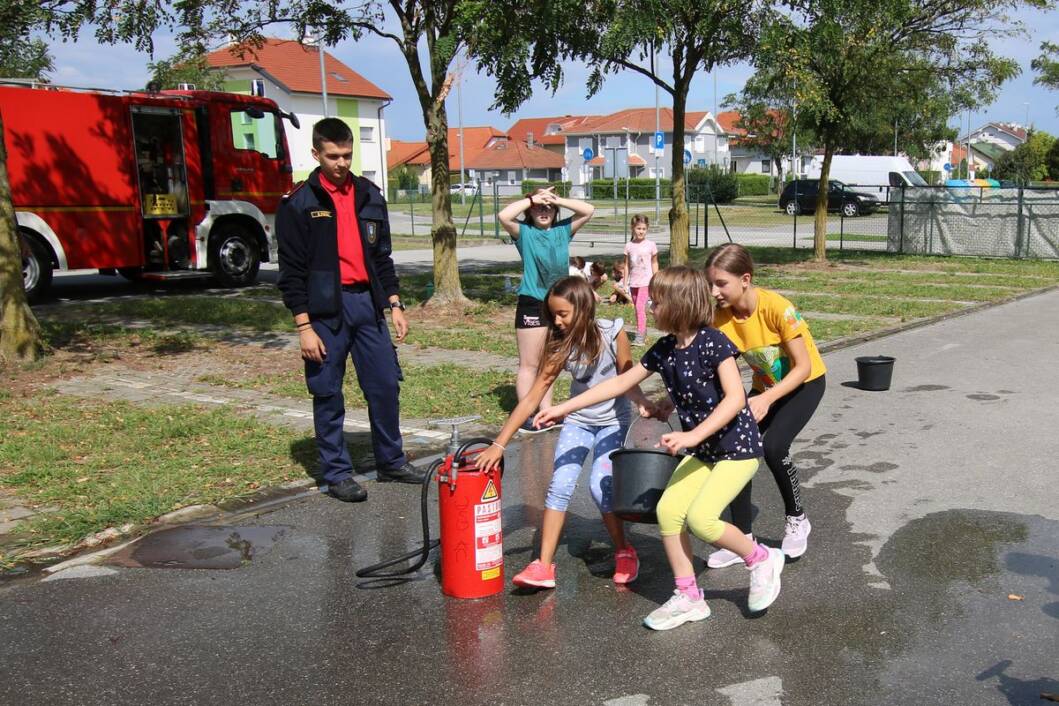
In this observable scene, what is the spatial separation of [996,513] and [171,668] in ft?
14.0

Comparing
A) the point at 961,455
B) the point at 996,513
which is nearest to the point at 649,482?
the point at 996,513

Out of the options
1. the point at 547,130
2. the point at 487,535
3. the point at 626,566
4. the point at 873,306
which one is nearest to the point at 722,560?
the point at 626,566

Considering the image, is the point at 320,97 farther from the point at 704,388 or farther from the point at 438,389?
the point at 704,388

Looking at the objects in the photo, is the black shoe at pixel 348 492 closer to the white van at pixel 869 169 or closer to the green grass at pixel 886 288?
the green grass at pixel 886 288

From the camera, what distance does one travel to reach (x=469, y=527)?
14.0 ft

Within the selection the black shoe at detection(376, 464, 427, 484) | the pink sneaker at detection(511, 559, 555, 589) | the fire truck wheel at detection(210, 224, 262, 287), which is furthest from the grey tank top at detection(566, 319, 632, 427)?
the fire truck wheel at detection(210, 224, 262, 287)

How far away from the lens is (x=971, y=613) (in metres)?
4.14

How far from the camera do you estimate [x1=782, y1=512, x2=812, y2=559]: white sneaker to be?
4797mm

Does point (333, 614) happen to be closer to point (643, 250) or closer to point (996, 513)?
point (996, 513)

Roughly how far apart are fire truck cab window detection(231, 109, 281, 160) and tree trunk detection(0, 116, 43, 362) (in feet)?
25.7

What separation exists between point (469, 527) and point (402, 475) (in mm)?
1972

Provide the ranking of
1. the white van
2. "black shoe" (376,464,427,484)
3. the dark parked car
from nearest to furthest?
1. "black shoe" (376,464,427,484)
2. the dark parked car
3. the white van

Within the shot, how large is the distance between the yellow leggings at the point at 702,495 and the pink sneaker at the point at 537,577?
0.65 metres

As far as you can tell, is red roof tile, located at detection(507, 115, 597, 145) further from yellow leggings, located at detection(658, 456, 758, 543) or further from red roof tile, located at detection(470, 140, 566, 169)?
yellow leggings, located at detection(658, 456, 758, 543)
